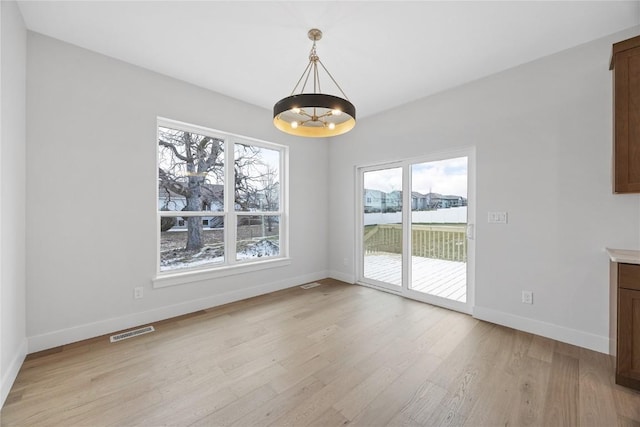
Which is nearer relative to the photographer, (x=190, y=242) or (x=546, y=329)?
(x=546, y=329)

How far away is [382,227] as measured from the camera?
4.29 m

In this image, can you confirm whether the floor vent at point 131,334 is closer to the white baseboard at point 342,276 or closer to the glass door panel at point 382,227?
the white baseboard at point 342,276

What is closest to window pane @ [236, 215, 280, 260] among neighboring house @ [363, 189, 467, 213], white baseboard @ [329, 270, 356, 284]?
white baseboard @ [329, 270, 356, 284]

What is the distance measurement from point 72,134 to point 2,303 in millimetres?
1550

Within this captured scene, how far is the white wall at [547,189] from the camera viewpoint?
7.75 ft

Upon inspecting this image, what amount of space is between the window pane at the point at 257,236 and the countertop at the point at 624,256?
146 inches

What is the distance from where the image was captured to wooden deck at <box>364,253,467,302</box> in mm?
3373

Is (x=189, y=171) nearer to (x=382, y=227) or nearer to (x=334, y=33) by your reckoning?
(x=334, y=33)

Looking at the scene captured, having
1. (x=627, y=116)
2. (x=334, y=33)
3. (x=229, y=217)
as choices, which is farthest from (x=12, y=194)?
(x=627, y=116)

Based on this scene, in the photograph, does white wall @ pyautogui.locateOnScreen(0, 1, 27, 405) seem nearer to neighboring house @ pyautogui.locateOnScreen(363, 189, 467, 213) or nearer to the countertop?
neighboring house @ pyautogui.locateOnScreen(363, 189, 467, 213)

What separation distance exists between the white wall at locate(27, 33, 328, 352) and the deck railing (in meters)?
2.60

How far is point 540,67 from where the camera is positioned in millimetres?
2666

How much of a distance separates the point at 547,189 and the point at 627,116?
788 mm

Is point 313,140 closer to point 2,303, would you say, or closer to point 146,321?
point 146,321
